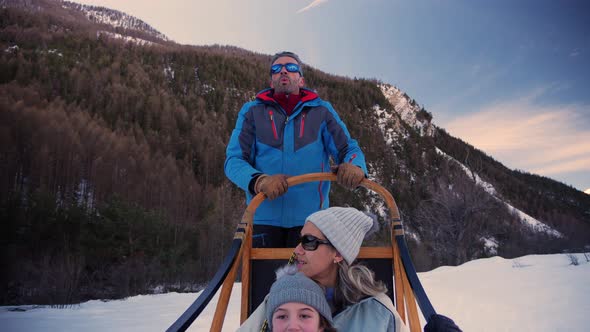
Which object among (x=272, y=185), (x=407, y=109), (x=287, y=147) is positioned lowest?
(x=272, y=185)

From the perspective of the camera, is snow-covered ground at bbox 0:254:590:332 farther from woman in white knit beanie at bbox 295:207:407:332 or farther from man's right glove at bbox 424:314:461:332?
man's right glove at bbox 424:314:461:332

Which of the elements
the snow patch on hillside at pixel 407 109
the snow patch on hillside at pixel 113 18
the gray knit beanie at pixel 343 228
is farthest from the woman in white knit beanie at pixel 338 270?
the snow patch on hillside at pixel 113 18

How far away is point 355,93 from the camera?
6147 cm

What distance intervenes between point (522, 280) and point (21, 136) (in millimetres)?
25440

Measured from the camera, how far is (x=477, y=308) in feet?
13.4

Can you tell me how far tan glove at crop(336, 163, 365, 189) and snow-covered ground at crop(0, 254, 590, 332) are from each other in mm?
2666

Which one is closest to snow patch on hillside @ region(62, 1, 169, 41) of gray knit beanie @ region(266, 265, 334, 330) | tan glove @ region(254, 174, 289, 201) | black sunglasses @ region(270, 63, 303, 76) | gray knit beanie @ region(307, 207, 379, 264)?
black sunglasses @ region(270, 63, 303, 76)

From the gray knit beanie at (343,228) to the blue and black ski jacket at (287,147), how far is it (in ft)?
1.64

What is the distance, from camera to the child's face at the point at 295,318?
1027 millimetres

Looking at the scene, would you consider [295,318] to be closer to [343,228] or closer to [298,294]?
[298,294]

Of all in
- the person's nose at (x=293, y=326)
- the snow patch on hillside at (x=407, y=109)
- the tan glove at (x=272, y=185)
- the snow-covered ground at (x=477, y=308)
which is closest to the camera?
the person's nose at (x=293, y=326)

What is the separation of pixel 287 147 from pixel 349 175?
39 cm

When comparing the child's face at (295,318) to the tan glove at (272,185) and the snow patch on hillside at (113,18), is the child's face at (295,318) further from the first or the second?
the snow patch on hillside at (113,18)

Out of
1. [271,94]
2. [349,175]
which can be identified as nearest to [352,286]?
[349,175]
